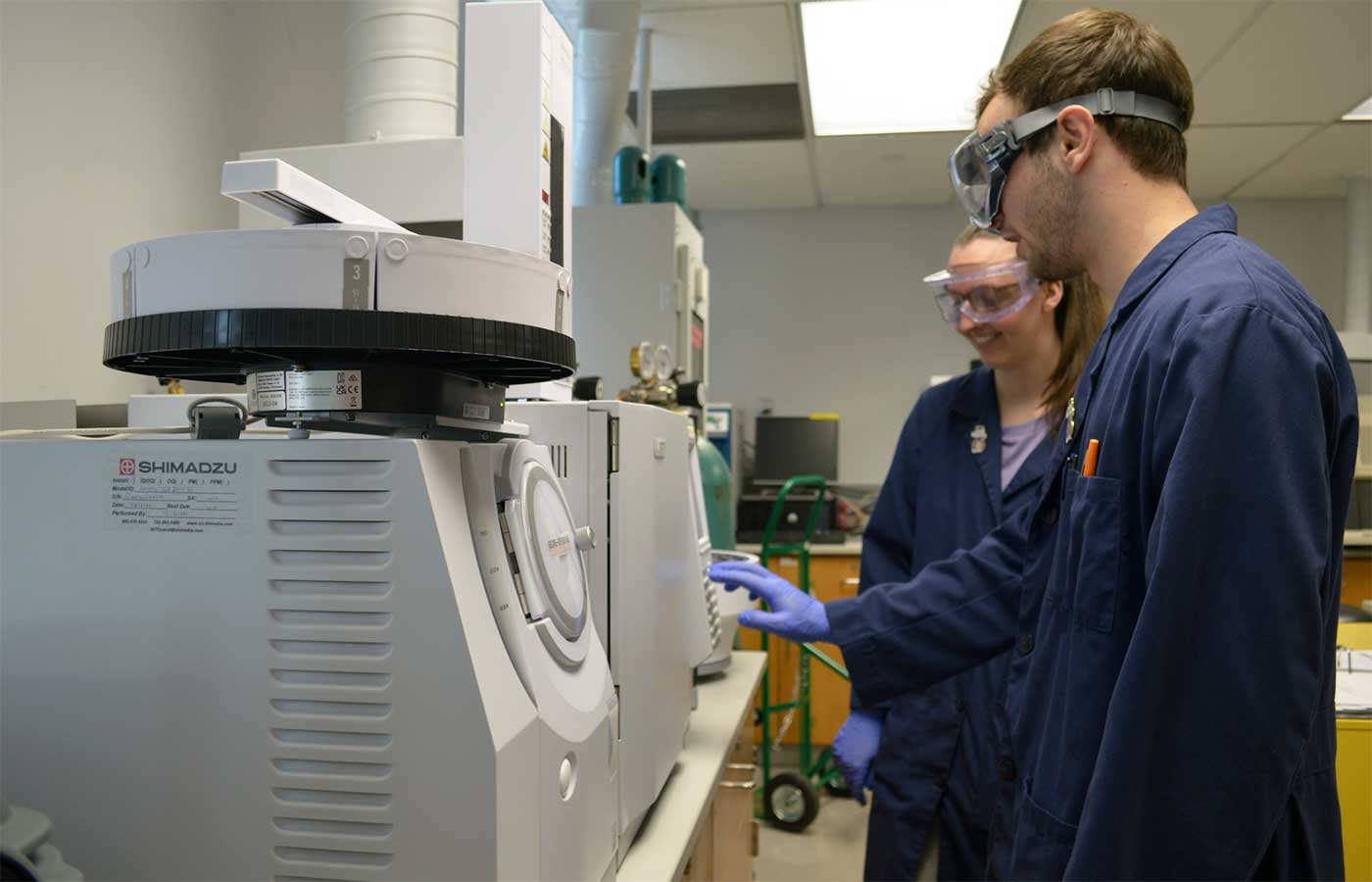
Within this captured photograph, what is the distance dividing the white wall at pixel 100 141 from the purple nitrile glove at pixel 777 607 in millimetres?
1048

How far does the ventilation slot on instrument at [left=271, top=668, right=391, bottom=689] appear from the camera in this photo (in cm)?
59

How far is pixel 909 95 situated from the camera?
3615 mm

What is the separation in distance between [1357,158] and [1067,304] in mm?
3912

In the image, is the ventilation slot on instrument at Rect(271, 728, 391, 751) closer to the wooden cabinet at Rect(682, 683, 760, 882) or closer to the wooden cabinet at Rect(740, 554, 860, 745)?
the wooden cabinet at Rect(682, 683, 760, 882)

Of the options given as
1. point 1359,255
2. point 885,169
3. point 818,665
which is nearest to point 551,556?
point 818,665

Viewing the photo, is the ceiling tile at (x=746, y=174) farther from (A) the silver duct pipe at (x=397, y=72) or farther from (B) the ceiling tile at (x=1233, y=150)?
(A) the silver duct pipe at (x=397, y=72)

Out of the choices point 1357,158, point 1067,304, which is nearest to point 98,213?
point 1067,304

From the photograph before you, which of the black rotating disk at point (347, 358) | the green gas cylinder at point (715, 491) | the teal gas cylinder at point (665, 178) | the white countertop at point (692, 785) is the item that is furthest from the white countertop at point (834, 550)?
the black rotating disk at point (347, 358)

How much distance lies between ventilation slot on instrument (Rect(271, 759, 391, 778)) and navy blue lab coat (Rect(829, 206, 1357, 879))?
1.95ft

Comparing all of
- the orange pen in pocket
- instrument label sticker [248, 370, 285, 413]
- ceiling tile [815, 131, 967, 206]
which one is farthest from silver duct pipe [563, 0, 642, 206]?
instrument label sticker [248, 370, 285, 413]

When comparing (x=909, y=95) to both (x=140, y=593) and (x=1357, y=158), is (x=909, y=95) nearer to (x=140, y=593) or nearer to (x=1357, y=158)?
(x=1357, y=158)

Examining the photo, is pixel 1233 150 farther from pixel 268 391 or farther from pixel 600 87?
pixel 268 391

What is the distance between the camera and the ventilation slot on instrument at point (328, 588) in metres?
0.58

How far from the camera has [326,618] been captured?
58 cm
